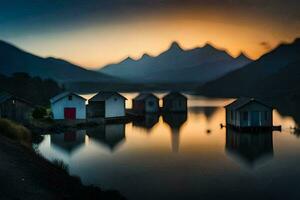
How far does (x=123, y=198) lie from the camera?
17.5m

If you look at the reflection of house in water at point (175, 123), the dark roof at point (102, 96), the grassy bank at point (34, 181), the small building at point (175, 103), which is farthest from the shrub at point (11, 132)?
the small building at point (175, 103)

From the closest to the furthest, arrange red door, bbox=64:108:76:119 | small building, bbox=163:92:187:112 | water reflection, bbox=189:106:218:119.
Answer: red door, bbox=64:108:76:119, water reflection, bbox=189:106:218:119, small building, bbox=163:92:187:112

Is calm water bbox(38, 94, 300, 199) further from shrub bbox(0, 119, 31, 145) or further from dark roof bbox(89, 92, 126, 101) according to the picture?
dark roof bbox(89, 92, 126, 101)

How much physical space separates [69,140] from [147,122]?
19.0 m

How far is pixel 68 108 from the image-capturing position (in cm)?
4947

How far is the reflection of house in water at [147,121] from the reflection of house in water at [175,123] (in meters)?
1.56

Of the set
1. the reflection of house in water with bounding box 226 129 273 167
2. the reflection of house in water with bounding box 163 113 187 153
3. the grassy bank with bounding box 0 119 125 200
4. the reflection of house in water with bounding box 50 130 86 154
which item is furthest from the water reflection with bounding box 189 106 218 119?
the grassy bank with bounding box 0 119 125 200

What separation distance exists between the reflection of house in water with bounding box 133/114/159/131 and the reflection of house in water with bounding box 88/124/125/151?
286 cm

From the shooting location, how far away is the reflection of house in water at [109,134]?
36491 millimetres

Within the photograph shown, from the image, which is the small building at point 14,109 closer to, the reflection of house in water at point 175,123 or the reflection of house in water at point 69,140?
the reflection of house in water at point 69,140

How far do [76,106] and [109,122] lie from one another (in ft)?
17.6

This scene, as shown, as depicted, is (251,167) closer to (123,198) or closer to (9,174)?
(123,198)

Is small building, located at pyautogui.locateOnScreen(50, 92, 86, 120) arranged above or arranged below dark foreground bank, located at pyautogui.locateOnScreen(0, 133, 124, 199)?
above

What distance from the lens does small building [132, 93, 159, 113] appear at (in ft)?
225
